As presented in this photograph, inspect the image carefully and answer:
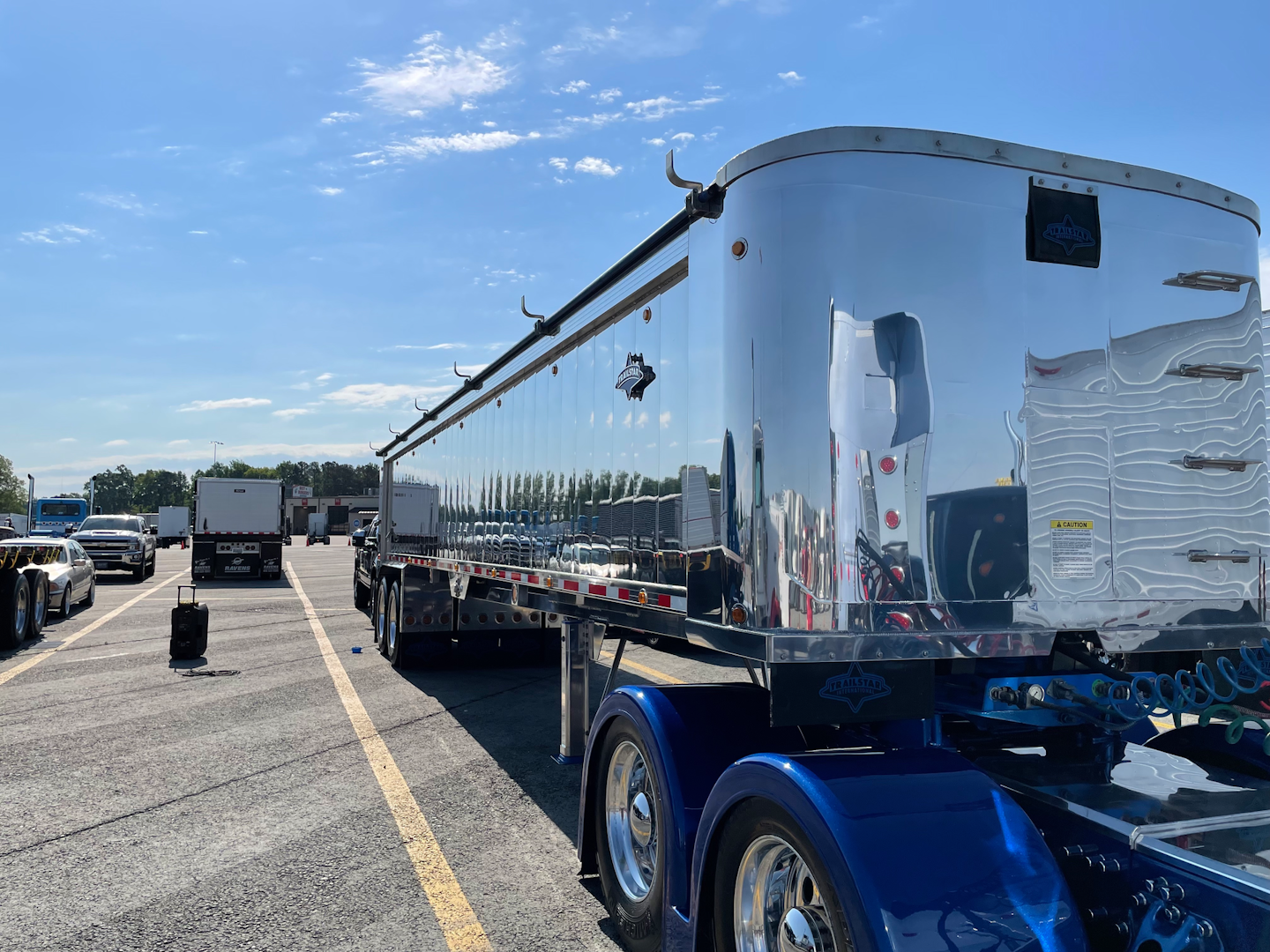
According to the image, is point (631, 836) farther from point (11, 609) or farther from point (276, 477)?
point (276, 477)

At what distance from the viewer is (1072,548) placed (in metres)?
3.32

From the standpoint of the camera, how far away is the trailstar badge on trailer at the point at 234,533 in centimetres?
2927

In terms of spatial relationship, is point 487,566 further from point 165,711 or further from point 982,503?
point 982,503

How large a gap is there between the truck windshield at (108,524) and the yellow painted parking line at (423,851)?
945 inches

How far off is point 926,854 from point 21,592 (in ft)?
48.8

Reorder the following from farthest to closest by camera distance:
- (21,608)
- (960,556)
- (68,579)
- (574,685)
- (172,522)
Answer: (172,522)
(68,579)
(21,608)
(574,685)
(960,556)

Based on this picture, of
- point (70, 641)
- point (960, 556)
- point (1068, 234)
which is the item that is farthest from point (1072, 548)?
point (70, 641)

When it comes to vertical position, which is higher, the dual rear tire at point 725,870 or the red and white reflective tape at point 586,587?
the red and white reflective tape at point 586,587

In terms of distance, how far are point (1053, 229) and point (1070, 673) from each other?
166 centimetres

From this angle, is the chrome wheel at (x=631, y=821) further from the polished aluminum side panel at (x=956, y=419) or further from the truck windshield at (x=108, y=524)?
the truck windshield at (x=108, y=524)

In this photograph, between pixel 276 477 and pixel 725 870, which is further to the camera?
pixel 276 477

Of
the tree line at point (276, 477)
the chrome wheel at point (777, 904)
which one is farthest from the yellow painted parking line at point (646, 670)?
the tree line at point (276, 477)

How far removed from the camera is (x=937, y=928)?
7.86ft

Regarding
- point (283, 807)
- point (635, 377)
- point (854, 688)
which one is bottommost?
point (283, 807)
